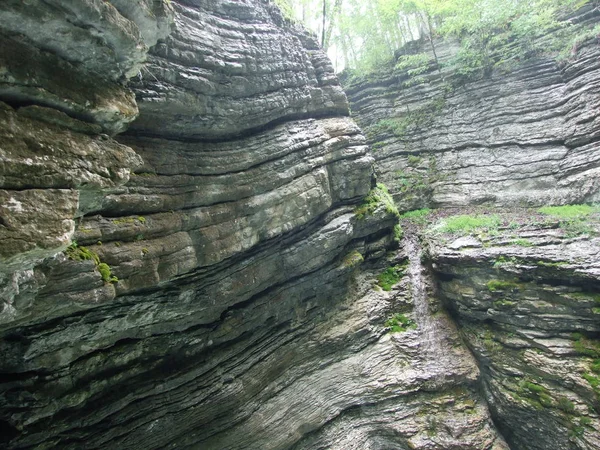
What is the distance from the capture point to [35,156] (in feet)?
13.5

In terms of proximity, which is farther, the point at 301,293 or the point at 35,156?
the point at 301,293

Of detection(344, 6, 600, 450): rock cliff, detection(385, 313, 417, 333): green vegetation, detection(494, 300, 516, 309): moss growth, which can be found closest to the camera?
detection(344, 6, 600, 450): rock cliff

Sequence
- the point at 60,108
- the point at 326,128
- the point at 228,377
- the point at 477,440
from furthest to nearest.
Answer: the point at 326,128 → the point at 477,440 → the point at 228,377 → the point at 60,108

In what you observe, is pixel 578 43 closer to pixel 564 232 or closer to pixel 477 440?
pixel 564 232

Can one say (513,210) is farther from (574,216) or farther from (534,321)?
(534,321)

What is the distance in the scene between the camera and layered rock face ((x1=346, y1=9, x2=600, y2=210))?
46.0 ft

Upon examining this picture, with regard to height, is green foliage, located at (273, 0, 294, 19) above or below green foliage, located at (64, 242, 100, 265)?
above

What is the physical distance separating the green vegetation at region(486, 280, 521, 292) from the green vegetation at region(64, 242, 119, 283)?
34.7ft

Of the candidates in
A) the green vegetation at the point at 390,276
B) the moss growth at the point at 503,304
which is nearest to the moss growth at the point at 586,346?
the moss growth at the point at 503,304

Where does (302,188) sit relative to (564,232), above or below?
above

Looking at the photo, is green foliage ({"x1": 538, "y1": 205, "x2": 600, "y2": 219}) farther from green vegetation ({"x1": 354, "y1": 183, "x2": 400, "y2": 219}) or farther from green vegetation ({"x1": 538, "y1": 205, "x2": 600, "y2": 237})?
green vegetation ({"x1": 354, "y1": 183, "x2": 400, "y2": 219})

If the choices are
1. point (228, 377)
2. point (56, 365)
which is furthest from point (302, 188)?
point (56, 365)

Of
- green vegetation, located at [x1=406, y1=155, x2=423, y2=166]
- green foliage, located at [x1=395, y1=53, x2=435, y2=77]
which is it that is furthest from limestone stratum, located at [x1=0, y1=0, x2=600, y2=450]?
green foliage, located at [x1=395, y1=53, x2=435, y2=77]

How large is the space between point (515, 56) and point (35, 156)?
67.6 ft
